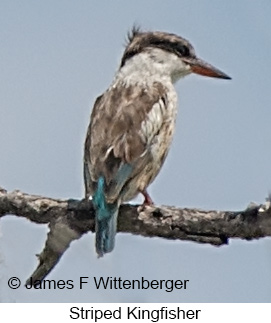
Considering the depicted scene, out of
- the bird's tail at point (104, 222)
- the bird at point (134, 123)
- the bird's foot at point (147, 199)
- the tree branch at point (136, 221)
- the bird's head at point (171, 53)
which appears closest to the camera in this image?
the tree branch at point (136, 221)

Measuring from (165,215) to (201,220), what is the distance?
8.1 inches

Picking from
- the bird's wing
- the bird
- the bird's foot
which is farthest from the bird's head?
the bird's foot

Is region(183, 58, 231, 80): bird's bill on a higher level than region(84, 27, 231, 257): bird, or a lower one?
higher

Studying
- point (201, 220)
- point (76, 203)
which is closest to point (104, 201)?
point (76, 203)

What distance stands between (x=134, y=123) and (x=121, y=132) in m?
0.11

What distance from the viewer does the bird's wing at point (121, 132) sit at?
4.70 metres

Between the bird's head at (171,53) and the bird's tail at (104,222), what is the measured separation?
1.32 metres

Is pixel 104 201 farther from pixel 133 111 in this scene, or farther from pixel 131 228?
pixel 133 111

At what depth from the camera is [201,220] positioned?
4359mm

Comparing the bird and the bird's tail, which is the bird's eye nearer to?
the bird

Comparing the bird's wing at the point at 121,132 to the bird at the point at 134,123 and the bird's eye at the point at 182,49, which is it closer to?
the bird at the point at 134,123

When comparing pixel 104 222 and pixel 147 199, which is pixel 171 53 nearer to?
pixel 147 199

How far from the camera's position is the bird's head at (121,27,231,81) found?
18.5ft

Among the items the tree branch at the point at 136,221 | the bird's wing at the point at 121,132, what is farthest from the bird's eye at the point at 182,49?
the tree branch at the point at 136,221
